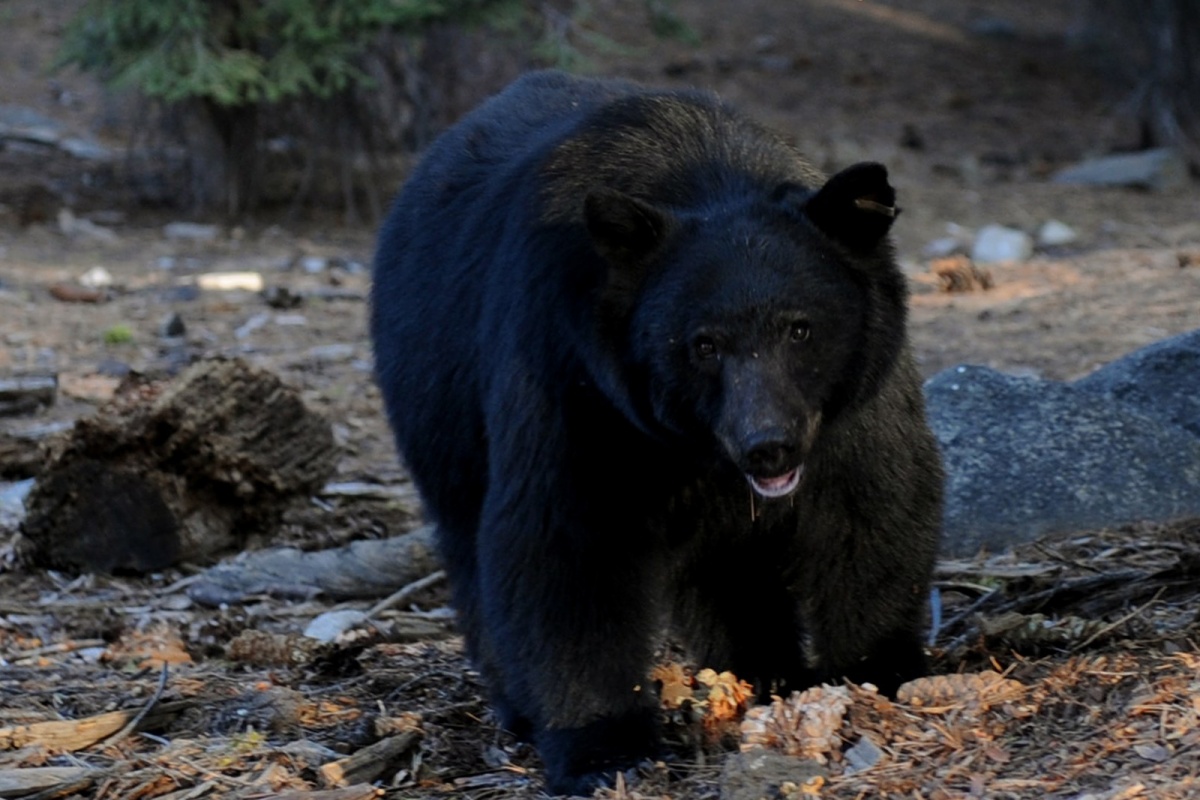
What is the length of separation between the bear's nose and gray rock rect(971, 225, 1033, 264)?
29.8 feet

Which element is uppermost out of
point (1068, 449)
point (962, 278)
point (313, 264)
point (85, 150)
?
point (85, 150)

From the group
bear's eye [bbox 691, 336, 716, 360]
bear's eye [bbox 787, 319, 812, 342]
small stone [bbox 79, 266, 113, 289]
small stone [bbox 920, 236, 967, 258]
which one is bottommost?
small stone [bbox 79, 266, 113, 289]

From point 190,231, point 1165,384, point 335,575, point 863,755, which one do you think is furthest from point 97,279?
point 863,755

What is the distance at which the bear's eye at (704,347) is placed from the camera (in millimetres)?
4160

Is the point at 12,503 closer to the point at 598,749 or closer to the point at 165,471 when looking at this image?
the point at 165,471

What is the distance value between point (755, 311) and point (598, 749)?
3.94ft

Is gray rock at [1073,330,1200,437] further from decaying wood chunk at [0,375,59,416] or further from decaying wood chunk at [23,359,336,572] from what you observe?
decaying wood chunk at [0,375,59,416]

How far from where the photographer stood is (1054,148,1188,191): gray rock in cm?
1619

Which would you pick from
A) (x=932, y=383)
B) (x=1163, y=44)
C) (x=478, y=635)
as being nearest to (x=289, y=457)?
(x=478, y=635)

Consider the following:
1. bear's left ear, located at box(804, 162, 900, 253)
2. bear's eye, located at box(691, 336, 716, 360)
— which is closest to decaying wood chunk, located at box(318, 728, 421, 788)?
bear's eye, located at box(691, 336, 716, 360)

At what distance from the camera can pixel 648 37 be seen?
21.2m

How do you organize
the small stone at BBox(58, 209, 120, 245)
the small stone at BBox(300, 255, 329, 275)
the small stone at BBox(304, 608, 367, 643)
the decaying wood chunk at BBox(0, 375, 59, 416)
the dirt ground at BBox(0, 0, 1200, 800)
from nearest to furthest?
the dirt ground at BBox(0, 0, 1200, 800) → the small stone at BBox(304, 608, 367, 643) → the decaying wood chunk at BBox(0, 375, 59, 416) → the small stone at BBox(300, 255, 329, 275) → the small stone at BBox(58, 209, 120, 245)

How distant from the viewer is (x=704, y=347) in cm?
417

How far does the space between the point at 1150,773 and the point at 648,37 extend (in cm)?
1834
